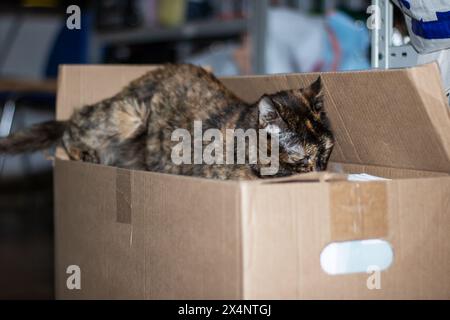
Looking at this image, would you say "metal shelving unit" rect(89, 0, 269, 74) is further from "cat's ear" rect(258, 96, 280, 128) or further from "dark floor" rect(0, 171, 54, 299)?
"cat's ear" rect(258, 96, 280, 128)

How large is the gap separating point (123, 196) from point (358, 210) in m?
0.50

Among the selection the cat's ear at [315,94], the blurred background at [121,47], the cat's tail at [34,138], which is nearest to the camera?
the cat's ear at [315,94]

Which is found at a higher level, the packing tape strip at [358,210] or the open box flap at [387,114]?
the open box flap at [387,114]

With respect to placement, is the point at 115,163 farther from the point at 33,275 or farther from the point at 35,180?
the point at 35,180

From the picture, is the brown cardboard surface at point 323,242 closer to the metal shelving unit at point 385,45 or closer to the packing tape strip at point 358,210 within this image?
the packing tape strip at point 358,210

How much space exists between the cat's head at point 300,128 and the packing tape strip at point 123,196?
334mm

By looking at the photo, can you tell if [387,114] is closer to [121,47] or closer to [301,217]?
[301,217]

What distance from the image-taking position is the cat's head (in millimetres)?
1331

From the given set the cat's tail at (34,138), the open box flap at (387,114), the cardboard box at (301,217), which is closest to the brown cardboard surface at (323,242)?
the cardboard box at (301,217)

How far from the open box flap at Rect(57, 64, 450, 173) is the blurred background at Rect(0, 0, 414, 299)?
1.39 feet

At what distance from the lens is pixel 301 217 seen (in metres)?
1.00

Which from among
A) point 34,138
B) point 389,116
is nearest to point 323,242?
point 389,116

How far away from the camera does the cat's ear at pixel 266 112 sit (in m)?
1.29
